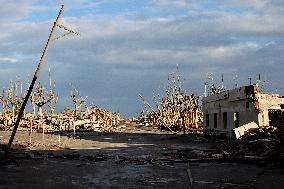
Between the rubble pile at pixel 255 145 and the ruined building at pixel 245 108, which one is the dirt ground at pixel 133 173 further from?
the ruined building at pixel 245 108

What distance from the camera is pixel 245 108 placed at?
103 ft

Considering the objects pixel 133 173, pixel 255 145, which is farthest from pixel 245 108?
pixel 133 173

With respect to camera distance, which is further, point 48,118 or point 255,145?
point 48,118

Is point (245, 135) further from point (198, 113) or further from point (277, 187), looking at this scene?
point (198, 113)

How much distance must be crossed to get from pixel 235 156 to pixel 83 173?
7.78 meters

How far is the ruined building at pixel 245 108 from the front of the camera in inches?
1163

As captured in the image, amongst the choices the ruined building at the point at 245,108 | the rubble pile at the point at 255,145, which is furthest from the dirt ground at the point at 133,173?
the ruined building at the point at 245,108

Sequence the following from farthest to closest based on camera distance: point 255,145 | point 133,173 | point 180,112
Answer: point 180,112 < point 255,145 < point 133,173

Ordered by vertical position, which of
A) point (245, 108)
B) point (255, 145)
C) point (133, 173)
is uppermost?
point (245, 108)

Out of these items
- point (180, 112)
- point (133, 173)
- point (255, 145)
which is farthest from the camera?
point (180, 112)

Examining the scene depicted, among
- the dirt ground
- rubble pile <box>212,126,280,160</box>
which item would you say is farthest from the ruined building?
the dirt ground

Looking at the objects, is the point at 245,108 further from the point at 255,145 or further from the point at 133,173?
the point at 133,173

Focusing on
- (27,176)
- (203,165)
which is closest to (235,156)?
(203,165)

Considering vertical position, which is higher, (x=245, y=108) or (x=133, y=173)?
(x=245, y=108)
